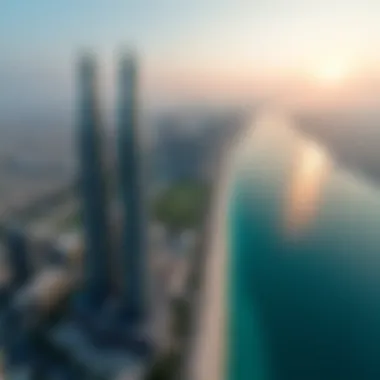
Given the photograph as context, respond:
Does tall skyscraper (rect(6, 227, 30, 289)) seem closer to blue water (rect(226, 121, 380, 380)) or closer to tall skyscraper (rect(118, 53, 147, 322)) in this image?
tall skyscraper (rect(118, 53, 147, 322))

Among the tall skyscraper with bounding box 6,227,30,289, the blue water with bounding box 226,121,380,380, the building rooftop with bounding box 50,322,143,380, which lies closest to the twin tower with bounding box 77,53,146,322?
the building rooftop with bounding box 50,322,143,380

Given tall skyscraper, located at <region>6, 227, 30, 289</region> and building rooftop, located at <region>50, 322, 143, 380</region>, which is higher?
tall skyscraper, located at <region>6, 227, 30, 289</region>

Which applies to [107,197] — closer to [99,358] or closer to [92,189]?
[92,189]

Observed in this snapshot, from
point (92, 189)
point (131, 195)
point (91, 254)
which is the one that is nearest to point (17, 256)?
point (91, 254)

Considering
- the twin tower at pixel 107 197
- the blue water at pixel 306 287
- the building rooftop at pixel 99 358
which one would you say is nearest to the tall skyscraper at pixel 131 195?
the twin tower at pixel 107 197

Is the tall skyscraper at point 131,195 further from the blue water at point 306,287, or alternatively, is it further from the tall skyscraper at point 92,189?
the blue water at point 306,287

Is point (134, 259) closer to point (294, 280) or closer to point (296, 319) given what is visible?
point (296, 319)

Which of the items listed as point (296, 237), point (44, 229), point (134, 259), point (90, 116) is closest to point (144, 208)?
point (134, 259)
